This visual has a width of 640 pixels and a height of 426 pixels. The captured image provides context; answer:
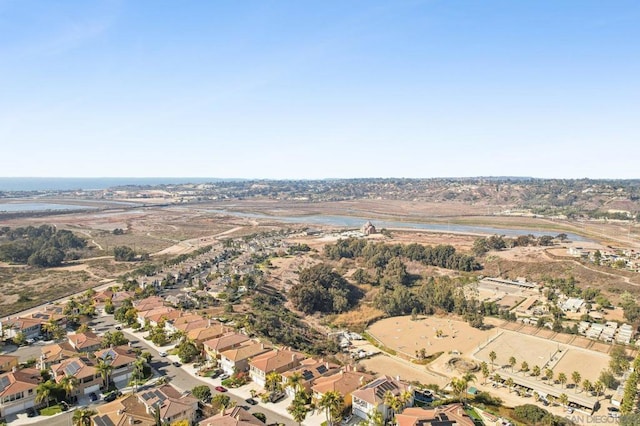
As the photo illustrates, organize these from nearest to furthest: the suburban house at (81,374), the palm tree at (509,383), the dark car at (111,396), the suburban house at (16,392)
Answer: the suburban house at (16,392), the dark car at (111,396), the suburban house at (81,374), the palm tree at (509,383)

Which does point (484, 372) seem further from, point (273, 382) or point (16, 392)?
point (16, 392)

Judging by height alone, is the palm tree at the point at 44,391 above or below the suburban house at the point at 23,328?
above

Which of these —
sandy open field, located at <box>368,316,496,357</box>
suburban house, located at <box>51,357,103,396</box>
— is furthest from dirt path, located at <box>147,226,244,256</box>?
suburban house, located at <box>51,357,103,396</box>

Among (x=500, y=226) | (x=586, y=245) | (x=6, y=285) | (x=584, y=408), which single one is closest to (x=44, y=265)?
(x=6, y=285)

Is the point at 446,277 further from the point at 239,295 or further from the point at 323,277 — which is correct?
the point at 239,295

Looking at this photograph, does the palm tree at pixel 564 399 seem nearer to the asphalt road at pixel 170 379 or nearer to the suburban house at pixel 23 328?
the asphalt road at pixel 170 379

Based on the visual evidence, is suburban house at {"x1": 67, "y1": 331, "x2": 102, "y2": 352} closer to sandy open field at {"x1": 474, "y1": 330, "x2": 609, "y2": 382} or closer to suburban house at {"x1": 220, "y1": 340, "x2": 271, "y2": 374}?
suburban house at {"x1": 220, "y1": 340, "x2": 271, "y2": 374}

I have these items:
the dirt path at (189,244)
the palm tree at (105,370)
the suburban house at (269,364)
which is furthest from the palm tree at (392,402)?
the dirt path at (189,244)
